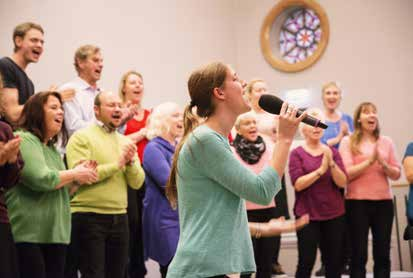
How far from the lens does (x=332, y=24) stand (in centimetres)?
954

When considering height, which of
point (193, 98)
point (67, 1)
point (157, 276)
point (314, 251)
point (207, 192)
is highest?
point (67, 1)

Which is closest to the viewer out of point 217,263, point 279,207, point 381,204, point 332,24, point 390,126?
point 217,263

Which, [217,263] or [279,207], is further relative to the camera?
[279,207]

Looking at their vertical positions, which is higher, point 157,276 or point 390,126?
point 390,126

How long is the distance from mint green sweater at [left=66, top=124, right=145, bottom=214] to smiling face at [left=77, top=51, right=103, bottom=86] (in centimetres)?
74

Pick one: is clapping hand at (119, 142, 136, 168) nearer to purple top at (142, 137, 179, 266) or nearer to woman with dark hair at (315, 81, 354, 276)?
purple top at (142, 137, 179, 266)

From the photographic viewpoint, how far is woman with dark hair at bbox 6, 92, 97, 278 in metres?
3.25

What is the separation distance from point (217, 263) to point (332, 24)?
26.6 feet

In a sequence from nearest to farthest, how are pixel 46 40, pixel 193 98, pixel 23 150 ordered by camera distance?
pixel 193 98
pixel 23 150
pixel 46 40

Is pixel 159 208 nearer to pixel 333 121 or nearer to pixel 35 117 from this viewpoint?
pixel 35 117

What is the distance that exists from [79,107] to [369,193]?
2.42 m

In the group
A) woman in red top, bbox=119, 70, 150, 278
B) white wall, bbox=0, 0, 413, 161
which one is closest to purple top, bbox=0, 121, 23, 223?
woman in red top, bbox=119, 70, 150, 278

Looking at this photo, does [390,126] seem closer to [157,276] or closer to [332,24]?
[332,24]

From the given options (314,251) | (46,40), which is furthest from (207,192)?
(46,40)
